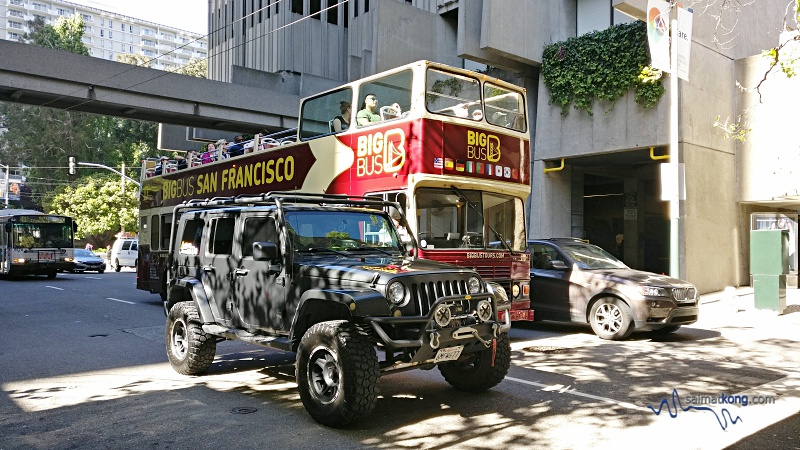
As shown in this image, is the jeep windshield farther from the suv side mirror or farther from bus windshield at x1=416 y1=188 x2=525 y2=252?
bus windshield at x1=416 y1=188 x2=525 y2=252

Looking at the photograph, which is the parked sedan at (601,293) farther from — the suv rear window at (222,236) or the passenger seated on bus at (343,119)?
the suv rear window at (222,236)

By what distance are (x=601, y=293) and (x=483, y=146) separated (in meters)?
3.27

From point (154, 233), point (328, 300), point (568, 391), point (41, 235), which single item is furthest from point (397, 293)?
point (41, 235)

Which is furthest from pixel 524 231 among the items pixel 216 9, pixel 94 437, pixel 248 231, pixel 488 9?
pixel 216 9

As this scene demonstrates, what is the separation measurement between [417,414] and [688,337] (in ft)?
22.3

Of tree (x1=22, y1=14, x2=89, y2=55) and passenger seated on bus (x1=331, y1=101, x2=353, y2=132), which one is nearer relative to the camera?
passenger seated on bus (x1=331, y1=101, x2=353, y2=132)

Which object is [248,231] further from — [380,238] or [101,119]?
[101,119]

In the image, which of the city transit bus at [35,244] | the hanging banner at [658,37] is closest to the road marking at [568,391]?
the hanging banner at [658,37]

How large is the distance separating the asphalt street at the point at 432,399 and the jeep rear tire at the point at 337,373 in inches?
7.6

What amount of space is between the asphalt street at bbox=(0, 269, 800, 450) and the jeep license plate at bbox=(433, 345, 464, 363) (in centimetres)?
57

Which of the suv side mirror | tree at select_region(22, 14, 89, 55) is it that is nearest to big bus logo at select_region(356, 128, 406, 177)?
the suv side mirror

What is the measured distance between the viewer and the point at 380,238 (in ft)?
23.7

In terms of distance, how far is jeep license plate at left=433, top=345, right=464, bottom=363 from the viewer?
5.57 meters

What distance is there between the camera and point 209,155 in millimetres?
14641
